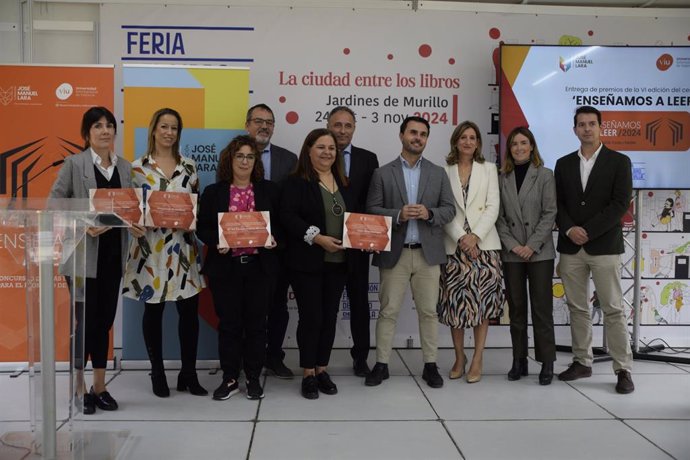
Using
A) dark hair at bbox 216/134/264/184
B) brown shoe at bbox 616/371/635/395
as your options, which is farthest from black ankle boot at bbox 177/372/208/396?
brown shoe at bbox 616/371/635/395

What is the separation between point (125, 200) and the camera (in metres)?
3.43

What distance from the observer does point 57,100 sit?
4367 millimetres

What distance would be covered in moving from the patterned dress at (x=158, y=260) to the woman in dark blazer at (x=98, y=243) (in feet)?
0.35

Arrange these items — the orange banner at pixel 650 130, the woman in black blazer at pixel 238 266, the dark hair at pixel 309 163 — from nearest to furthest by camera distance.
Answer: the woman in black blazer at pixel 238 266
the dark hair at pixel 309 163
the orange banner at pixel 650 130

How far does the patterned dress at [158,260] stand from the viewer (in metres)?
3.62

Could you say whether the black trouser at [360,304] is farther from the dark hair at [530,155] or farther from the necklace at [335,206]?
the dark hair at [530,155]

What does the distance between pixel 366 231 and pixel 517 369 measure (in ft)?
5.02

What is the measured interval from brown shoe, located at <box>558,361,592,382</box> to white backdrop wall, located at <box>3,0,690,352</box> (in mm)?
1011

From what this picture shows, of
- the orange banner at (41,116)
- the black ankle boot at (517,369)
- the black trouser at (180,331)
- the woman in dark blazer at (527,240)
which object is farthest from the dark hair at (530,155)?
the orange banner at (41,116)

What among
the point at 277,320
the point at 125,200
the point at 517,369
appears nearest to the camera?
the point at 125,200

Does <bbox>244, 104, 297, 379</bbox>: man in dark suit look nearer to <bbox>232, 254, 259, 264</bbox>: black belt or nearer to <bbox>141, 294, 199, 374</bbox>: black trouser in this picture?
<bbox>232, 254, 259, 264</bbox>: black belt

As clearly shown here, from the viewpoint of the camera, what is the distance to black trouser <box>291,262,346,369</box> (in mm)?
3707

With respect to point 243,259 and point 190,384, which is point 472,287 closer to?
point 243,259

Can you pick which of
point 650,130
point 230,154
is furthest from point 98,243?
point 650,130
